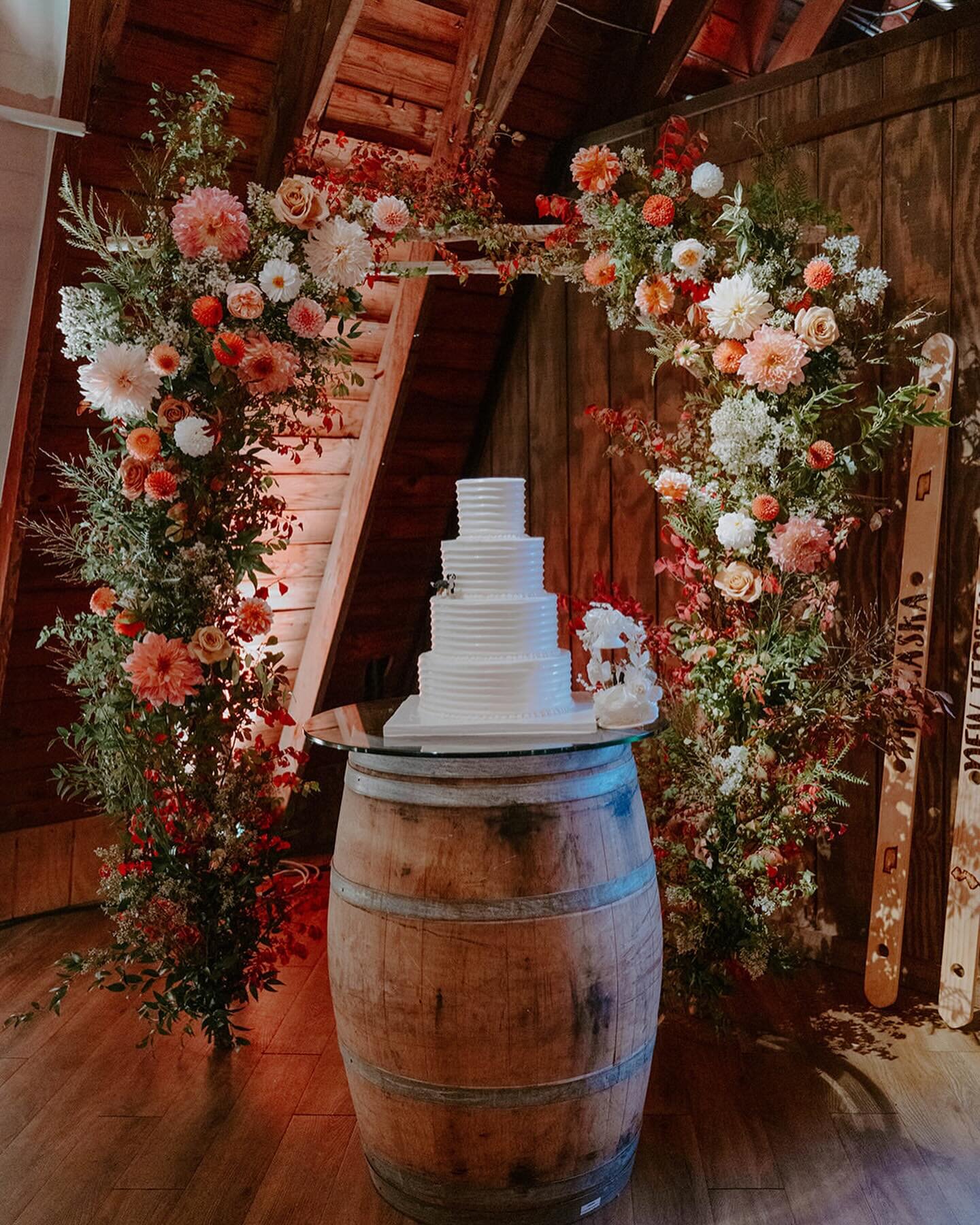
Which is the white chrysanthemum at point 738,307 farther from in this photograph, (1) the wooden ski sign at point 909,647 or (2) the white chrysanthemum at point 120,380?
(2) the white chrysanthemum at point 120,380

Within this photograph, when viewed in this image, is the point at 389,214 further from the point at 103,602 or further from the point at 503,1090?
the point at 503,1090

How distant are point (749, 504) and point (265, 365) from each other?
116 cm

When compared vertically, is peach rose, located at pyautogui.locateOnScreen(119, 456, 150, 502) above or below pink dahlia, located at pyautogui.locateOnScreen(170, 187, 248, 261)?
below

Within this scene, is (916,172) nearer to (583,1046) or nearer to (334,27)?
(334,27)

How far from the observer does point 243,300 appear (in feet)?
8.22

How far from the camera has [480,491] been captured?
230 cm

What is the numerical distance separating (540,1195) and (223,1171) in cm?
64

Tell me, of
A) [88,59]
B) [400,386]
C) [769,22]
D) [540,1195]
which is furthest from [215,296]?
[769,22]

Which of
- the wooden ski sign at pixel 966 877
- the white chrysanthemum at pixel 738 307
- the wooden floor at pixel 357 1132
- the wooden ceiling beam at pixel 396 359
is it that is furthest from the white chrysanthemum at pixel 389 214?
the wooden floor at pixel 357 1132

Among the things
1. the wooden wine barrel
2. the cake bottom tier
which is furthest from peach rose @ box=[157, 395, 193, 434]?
the wooden wine barrel

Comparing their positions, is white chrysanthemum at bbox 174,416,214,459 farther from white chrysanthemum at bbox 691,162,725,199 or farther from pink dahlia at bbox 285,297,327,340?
white chrysanthemum at bbox 691,162,725,199

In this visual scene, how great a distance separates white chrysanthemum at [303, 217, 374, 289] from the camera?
2.59m

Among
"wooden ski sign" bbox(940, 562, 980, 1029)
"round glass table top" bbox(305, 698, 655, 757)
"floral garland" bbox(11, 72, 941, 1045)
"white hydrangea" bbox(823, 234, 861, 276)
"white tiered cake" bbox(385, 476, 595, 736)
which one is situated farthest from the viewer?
"wooden ski sign" bbox(940, 562, 980, 1029)

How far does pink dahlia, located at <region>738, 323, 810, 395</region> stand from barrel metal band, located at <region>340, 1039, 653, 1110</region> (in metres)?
1.48
